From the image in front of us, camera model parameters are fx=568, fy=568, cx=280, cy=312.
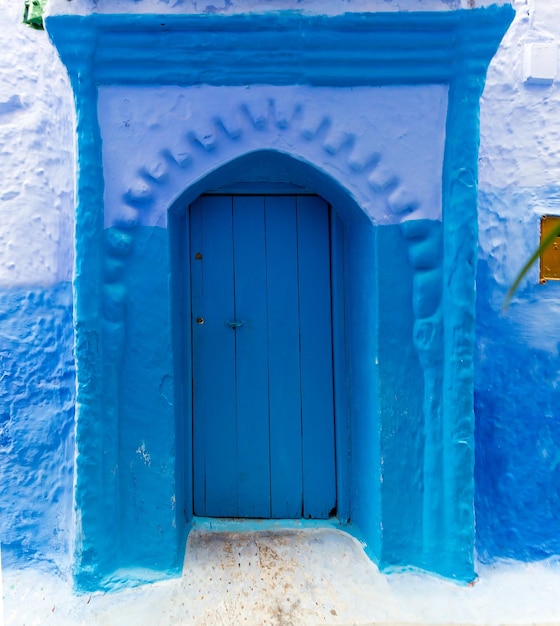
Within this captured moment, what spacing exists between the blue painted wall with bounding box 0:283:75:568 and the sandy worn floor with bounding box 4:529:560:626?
157 mm

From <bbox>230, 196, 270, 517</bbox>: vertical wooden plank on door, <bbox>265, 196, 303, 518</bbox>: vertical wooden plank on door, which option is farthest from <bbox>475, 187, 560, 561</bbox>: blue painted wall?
<bbox>230, 196, 270, 517</bbox>: vertical wooden plank on door

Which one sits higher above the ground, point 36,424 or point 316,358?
point 316,358

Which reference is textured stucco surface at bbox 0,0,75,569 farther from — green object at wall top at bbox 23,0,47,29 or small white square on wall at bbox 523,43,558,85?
small white square on wall at bbox 523,43,558,85

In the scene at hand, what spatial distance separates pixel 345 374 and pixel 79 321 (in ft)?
3.91

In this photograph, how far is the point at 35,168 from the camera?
2459 mm

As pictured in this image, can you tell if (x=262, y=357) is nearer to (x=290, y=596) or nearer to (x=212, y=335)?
(x=212, y=335)

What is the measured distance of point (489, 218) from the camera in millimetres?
2451

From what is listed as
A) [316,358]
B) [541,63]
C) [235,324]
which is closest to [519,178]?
[541,63]

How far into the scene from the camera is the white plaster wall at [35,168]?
243 cm

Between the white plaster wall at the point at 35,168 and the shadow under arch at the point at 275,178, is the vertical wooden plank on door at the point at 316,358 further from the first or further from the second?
the white plaster wall at the point at 35,168

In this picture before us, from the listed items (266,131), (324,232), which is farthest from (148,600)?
(266,131)

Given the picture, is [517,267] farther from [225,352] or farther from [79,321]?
[79,321]

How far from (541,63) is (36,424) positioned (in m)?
2.67

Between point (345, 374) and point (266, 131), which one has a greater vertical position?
point (266, 131)
